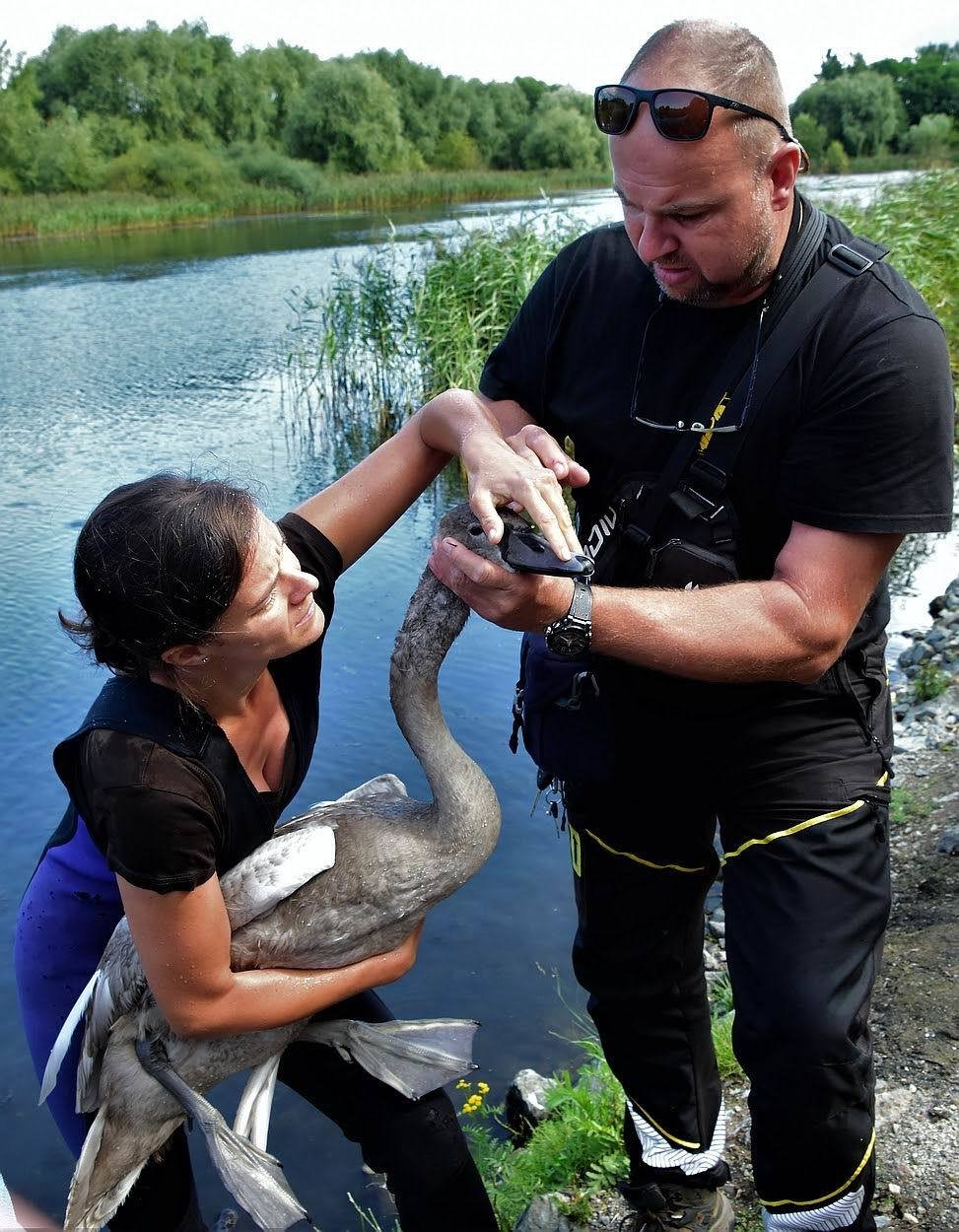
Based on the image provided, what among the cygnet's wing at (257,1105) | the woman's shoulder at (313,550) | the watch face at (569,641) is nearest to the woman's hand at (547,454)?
the watch face at (569,641)

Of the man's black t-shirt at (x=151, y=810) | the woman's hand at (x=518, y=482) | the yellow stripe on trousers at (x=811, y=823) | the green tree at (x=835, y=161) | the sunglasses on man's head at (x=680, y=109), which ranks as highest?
the green tree at (x=835, y=161)

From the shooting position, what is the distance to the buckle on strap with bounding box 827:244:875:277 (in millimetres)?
2781

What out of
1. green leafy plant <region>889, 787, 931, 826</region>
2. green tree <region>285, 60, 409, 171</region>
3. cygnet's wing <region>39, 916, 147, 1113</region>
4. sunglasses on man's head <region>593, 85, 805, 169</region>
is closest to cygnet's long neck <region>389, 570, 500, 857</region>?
cygnet's wing <region>39, 916, 147, 1113</region>

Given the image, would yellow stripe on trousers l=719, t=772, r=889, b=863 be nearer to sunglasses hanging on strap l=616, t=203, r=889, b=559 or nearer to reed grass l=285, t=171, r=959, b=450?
sunglasses hanging on strap l=616, t=203, r=889, b=559

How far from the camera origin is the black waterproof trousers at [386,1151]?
3.00 meters

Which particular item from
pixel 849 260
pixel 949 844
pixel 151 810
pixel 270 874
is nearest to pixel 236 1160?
pixel 270 874

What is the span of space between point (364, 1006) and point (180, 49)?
79.5m

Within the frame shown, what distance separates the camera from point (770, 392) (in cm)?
279

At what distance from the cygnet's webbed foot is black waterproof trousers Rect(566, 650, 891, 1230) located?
1105mm

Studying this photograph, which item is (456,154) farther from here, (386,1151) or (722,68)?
(386,1151)

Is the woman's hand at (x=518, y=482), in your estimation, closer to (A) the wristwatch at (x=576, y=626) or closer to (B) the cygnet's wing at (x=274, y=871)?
(A) the wristwatch at (x=576, y=626)

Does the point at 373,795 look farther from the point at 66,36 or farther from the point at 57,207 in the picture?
the point at 66,36

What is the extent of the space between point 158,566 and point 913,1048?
323 cm

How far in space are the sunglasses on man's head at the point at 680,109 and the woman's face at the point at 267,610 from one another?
54.5 inches
